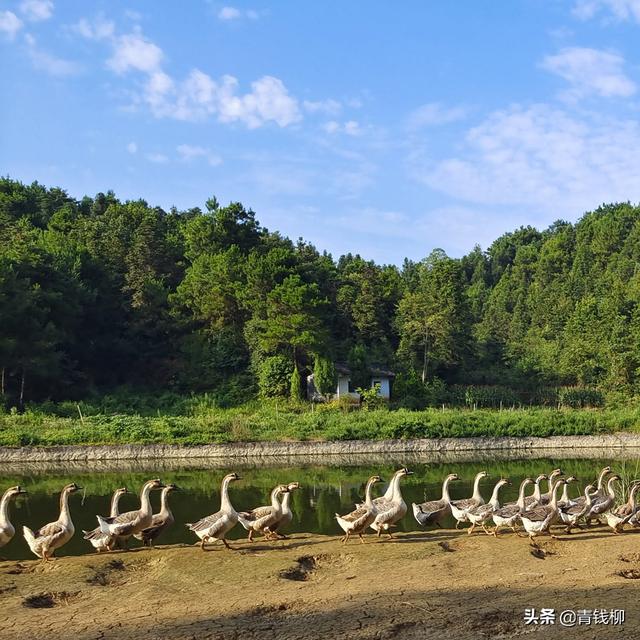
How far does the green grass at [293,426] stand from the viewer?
120 ft

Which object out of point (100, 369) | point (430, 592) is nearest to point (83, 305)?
point (100, 369)

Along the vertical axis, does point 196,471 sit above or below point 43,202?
below

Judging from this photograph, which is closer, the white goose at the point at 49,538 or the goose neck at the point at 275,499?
the white goose at the point at 49,538

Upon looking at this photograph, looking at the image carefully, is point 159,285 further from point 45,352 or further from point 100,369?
point 45,352

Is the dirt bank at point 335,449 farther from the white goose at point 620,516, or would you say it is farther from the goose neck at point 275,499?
the goose neck at point 275,499

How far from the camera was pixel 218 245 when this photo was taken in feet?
203

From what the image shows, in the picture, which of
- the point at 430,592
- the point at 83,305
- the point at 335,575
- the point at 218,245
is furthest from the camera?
the point at 218,245

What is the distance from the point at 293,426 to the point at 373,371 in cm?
1215

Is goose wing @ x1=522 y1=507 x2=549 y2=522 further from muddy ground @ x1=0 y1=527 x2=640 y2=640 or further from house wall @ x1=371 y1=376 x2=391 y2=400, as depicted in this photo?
house wall @ x1=371 y1=376 x2=391 y2=400

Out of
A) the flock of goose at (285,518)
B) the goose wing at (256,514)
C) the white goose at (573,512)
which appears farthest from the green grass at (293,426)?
the white goose at (573,512)

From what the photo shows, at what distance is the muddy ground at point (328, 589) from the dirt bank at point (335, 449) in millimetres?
23904

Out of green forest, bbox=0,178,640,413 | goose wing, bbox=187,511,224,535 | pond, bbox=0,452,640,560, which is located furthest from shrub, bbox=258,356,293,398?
goose wing, bbox=187,511,224,535

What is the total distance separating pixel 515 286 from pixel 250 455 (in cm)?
7788

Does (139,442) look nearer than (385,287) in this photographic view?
Yes
